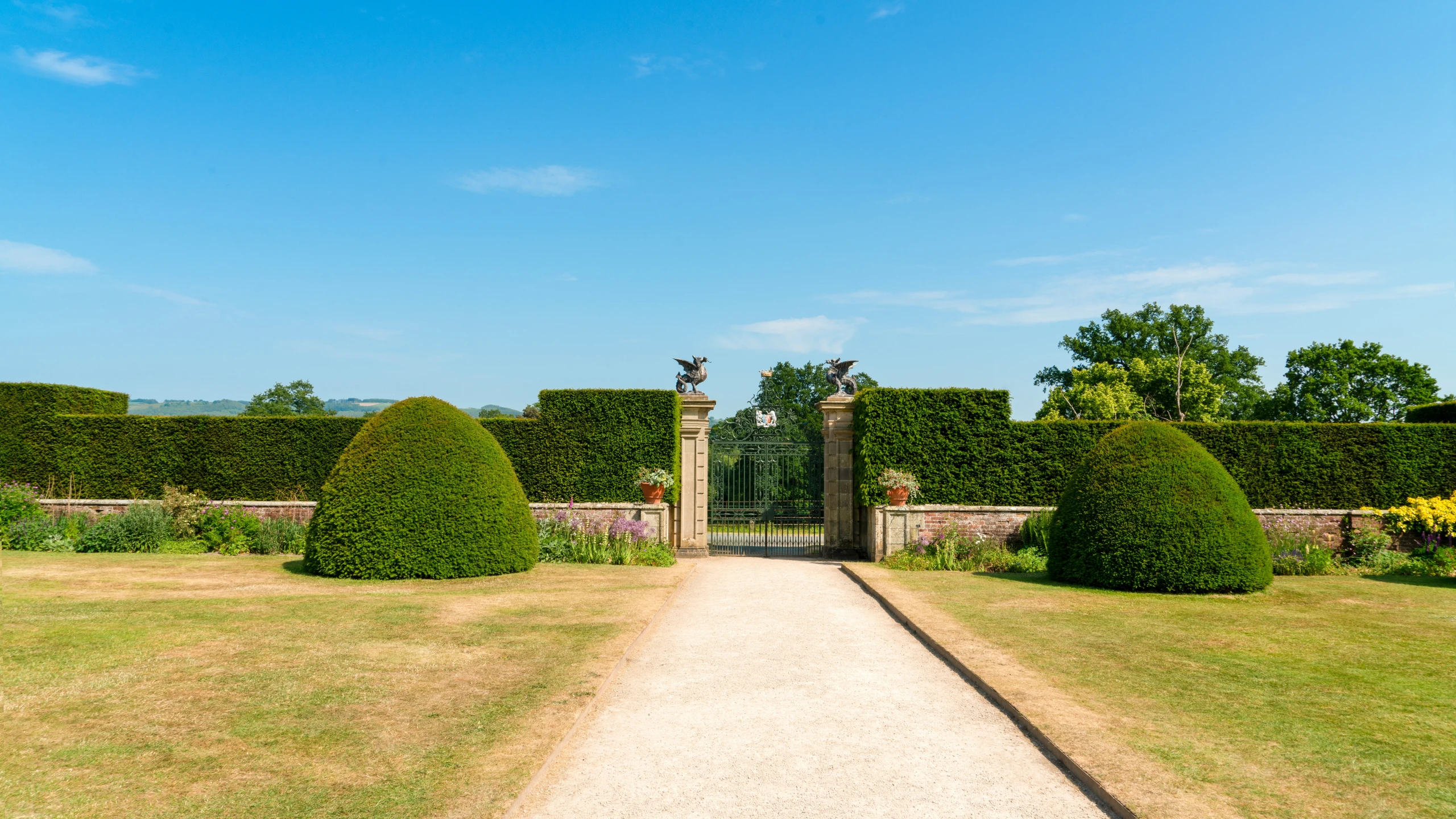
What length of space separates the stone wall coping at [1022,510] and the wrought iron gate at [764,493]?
9.11 ft

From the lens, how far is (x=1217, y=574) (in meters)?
10.7

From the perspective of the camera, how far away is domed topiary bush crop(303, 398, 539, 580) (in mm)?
11102

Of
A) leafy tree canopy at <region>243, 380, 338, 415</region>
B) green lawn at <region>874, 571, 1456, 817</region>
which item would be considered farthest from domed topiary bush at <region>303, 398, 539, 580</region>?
leafy tree canopy at <region>243, 380, 338, 415</region>

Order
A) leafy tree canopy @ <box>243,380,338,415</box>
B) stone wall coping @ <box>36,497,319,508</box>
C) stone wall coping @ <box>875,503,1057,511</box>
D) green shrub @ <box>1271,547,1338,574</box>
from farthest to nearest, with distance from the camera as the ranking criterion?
leafy tree canopy @ <box>243,380,338,415</box> < stone wall coping @ <box>36,497,319,508</box> < stone wall coping @ <box>875,503,1057,511</box> < green shrub @ <box>1271,547,1338,574</box>

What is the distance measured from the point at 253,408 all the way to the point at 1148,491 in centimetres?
6847

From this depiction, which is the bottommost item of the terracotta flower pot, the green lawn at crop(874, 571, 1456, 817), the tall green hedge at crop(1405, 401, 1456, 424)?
the green lawn at crop(874, 571, 1456, 817)

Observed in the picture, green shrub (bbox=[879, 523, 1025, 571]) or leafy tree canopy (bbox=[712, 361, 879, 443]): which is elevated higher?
leafy tree canopy (bbox=[712, 361, 879, 443])

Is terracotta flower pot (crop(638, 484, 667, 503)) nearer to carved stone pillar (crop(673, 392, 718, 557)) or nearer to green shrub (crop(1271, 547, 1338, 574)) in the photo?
carved stone pillar (crop(673, 392, 718, 557))

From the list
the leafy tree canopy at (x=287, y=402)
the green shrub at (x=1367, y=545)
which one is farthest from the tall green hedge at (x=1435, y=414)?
the leafy tree canopy at (x=287, y=402)

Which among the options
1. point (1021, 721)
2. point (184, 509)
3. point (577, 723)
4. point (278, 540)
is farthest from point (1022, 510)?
point (184, 509)

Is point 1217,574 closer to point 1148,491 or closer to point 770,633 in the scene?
point 1148,491

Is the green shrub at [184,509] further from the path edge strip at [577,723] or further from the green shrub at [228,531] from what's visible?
the path edge strip at [577,723]

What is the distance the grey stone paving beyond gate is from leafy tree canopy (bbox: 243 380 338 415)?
6513 centimetres

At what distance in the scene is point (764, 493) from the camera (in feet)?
59.6
